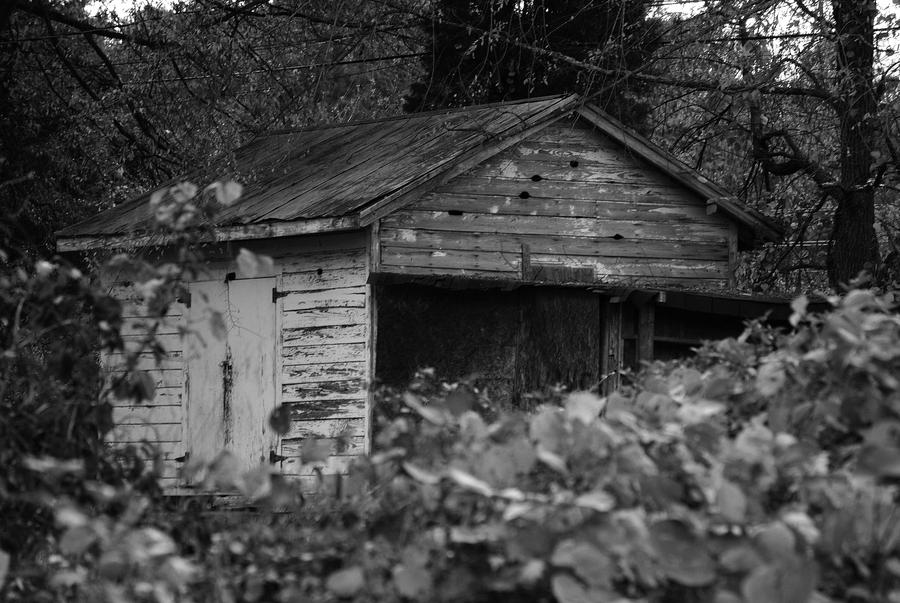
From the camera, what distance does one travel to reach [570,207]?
13.4 metres

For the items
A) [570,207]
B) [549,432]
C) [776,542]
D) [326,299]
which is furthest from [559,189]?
[776,542]

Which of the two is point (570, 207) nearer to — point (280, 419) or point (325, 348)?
point (325, 348)

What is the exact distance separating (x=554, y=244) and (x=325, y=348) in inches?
105

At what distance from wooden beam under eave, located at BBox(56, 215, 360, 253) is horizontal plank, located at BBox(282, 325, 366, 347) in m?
0.98

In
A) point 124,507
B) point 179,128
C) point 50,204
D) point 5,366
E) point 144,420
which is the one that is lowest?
point 144,420

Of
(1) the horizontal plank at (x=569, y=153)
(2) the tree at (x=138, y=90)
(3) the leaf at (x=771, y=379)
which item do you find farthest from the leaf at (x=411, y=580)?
(2) the tree at (x=138, y=90)

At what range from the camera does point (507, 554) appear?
307cm

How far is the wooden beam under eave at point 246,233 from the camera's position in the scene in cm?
1163

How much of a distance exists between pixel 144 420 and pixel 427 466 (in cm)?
1109

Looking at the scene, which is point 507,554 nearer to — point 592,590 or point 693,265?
point 592,590

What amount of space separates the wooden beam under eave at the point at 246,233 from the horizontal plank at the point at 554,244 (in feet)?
2.22

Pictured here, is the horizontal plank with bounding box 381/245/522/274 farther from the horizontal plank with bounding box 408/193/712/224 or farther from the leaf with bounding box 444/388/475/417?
the leaf with bounding box 444/388/475/417

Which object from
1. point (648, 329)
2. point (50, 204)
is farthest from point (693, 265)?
point (50, 204)

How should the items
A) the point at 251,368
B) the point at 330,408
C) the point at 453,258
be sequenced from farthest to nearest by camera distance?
the point at 251,368, the point at 453,258, the point at 330,408
